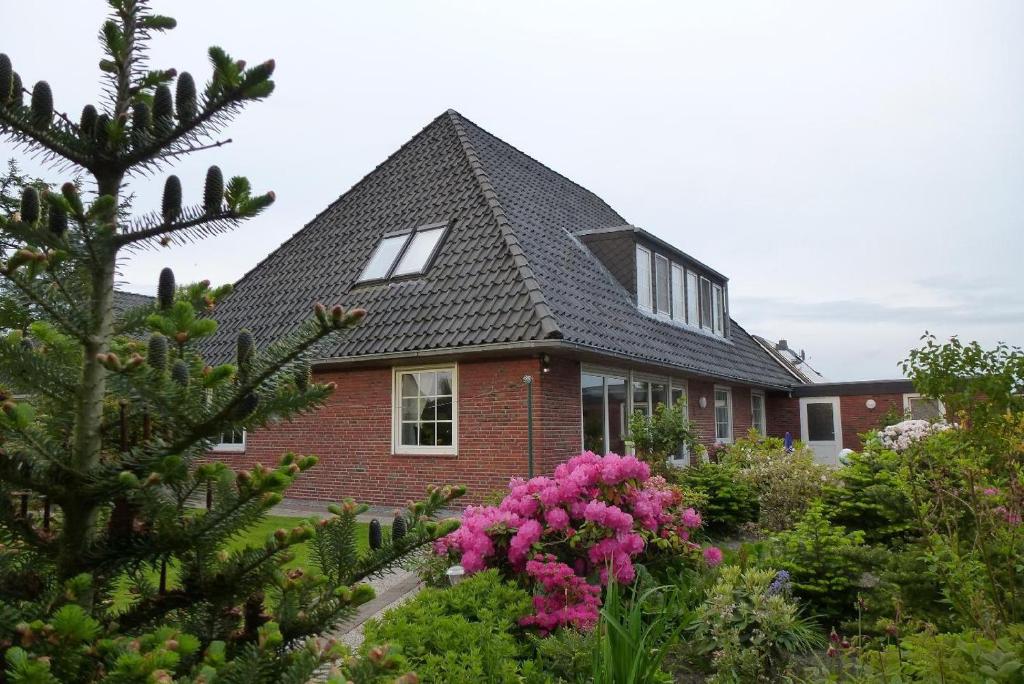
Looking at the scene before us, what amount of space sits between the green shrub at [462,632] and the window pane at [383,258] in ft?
33.0

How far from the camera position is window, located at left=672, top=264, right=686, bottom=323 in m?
18.1

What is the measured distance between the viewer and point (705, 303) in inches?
794

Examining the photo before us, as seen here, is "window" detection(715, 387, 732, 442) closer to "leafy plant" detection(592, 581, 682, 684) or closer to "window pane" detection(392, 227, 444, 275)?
"window pane" detection(392, 227, 444, 275)

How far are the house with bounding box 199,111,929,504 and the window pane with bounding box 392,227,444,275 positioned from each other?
40mm

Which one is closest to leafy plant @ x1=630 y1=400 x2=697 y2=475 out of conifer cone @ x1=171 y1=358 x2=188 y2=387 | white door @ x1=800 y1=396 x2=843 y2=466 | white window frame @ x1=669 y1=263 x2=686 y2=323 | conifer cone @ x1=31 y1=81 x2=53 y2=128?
white window frame @ x1=669 y1=263 x2=686 y2=323

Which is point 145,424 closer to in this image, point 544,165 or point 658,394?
point 658,394

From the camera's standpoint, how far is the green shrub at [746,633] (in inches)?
181

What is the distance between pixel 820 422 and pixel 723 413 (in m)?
7.52

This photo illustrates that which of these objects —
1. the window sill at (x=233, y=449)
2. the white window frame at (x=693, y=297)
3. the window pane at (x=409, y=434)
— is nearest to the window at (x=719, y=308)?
the white window frame at (x=693, y=297)

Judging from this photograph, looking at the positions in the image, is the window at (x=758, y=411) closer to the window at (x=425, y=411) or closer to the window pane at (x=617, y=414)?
the window pane at (x=617, y=414)

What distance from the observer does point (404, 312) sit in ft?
43.0

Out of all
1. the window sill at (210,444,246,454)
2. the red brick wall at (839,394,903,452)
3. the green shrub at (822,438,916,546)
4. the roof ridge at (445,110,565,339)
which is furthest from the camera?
the red brick wall at (839,394,903,452)

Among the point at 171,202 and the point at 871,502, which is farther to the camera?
the point at 871,502

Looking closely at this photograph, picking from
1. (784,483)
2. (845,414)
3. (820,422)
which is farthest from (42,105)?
(845,414)
